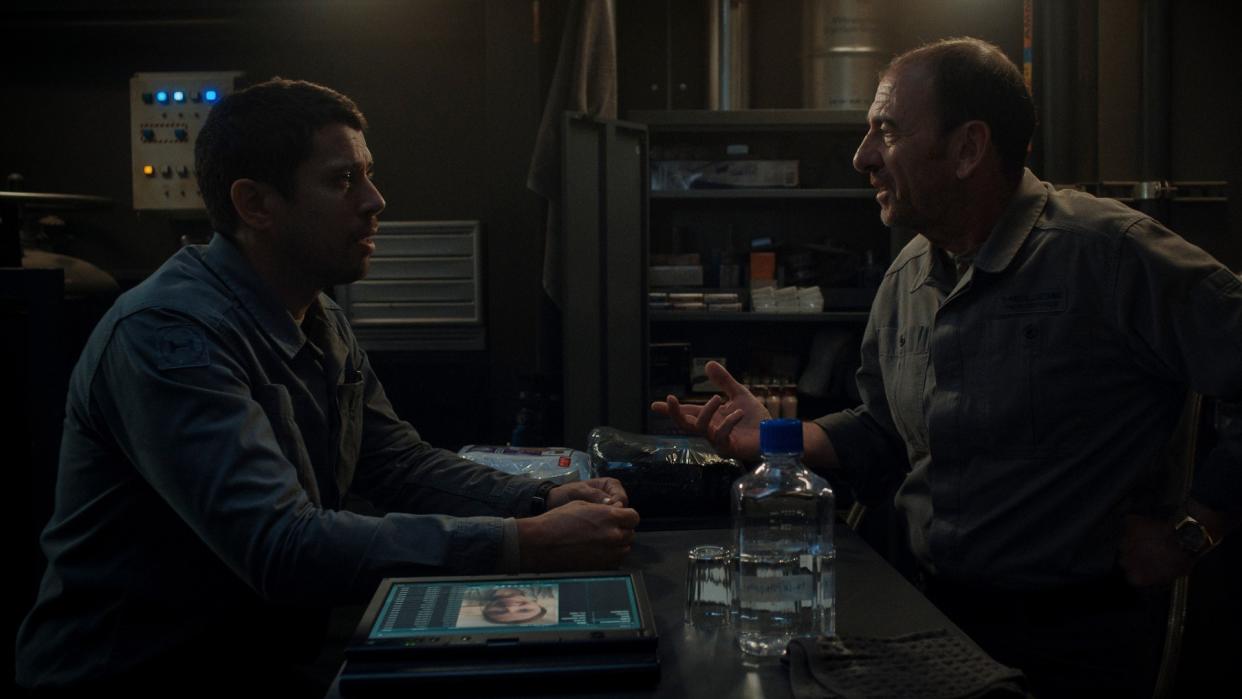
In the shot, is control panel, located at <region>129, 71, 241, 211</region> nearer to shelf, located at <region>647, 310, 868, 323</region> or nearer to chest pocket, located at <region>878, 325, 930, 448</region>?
shelf, located at <region>647, 310, 868, 323</region>

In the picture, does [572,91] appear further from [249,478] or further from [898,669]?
[898,669]

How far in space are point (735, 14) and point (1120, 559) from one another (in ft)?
10.2

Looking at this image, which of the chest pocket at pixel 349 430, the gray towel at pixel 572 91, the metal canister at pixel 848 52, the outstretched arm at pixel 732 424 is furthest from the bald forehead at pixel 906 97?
the metal canister at pixel 848 52

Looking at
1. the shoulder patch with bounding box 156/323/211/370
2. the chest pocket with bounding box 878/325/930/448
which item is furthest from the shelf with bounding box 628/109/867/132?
the shoulder patch with bounding box 156/323/211/370

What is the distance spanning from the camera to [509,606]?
119cm

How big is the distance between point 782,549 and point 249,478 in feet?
2.14

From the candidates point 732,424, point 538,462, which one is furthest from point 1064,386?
point 538,462

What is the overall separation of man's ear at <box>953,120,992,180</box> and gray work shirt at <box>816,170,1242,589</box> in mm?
93

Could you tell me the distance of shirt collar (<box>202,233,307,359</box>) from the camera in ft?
5.28

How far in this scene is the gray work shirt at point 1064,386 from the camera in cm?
162

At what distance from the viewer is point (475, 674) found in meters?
1.05

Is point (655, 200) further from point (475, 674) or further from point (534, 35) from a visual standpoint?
point (475, 674)

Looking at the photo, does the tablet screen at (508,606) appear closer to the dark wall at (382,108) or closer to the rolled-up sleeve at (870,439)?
the rolled-up sleeve at (870,439)

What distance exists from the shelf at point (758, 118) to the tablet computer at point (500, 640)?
10.1ft
